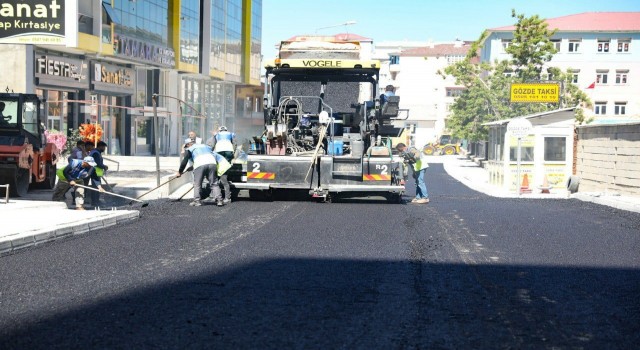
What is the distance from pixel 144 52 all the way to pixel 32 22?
9537mm

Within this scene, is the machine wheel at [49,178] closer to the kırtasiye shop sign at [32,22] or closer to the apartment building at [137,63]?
the apartment building at [137,63]

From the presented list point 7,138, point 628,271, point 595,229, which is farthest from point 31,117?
point 628,271

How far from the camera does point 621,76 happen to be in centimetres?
7088

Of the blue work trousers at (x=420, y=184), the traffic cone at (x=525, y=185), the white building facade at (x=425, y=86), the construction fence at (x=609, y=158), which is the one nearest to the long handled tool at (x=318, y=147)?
the blue work trousers at (x=420, y=184)

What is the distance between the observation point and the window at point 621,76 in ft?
232

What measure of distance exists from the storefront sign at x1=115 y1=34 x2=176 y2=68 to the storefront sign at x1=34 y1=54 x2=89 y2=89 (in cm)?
192

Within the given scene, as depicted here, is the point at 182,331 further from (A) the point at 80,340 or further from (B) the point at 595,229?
(B) the point at 595,229

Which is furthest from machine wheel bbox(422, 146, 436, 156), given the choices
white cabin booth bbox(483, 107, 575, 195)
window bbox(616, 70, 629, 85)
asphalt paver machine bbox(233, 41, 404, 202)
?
asphalt paver machine bbox(233, 41, 404, 202)

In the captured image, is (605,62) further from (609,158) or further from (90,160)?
(90,160)

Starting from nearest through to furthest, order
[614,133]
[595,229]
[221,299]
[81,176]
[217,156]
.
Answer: [221,299] → [595,229] → [81,176] → [217,156] → [614,133]

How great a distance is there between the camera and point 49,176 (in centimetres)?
1880

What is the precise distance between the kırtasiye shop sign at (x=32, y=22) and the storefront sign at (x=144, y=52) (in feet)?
17.8

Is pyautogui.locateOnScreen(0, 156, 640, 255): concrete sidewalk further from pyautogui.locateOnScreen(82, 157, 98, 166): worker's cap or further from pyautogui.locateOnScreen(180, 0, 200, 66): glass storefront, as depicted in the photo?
pyautogui.locateOnScreen(180, 0, 200, 66): glass storefront

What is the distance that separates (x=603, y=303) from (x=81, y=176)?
34.2 feet
